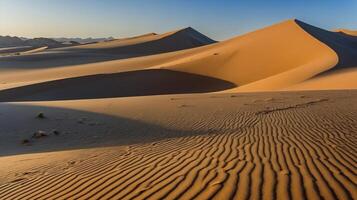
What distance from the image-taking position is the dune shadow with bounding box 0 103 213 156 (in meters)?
9.80

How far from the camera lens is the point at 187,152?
7160 mm

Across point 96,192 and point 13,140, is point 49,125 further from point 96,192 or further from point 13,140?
point 96,192

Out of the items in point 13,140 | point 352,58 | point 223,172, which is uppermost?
point 352,58

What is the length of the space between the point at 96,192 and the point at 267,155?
277 centimetres

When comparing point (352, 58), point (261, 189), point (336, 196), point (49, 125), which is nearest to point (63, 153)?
point (49, 125)

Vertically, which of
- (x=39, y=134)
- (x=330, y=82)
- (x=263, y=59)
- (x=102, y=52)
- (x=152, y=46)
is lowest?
(x=39, y=134)

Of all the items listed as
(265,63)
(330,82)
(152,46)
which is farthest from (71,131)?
(152,46)

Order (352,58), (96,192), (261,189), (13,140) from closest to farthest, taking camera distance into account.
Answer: (261,189), (96,192), (13,140), (352,58)

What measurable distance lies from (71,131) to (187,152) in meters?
5.23

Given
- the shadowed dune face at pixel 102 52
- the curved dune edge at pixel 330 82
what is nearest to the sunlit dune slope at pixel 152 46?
the shadowed dune face at pixel 102 52

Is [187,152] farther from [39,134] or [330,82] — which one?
[330,82]

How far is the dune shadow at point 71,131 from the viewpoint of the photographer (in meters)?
9.80

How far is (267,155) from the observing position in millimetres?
6355

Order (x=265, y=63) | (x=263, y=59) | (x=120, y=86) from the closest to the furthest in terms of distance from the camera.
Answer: (x=120, y=86)
(x=265, y=63)
(x=263, y=59)
